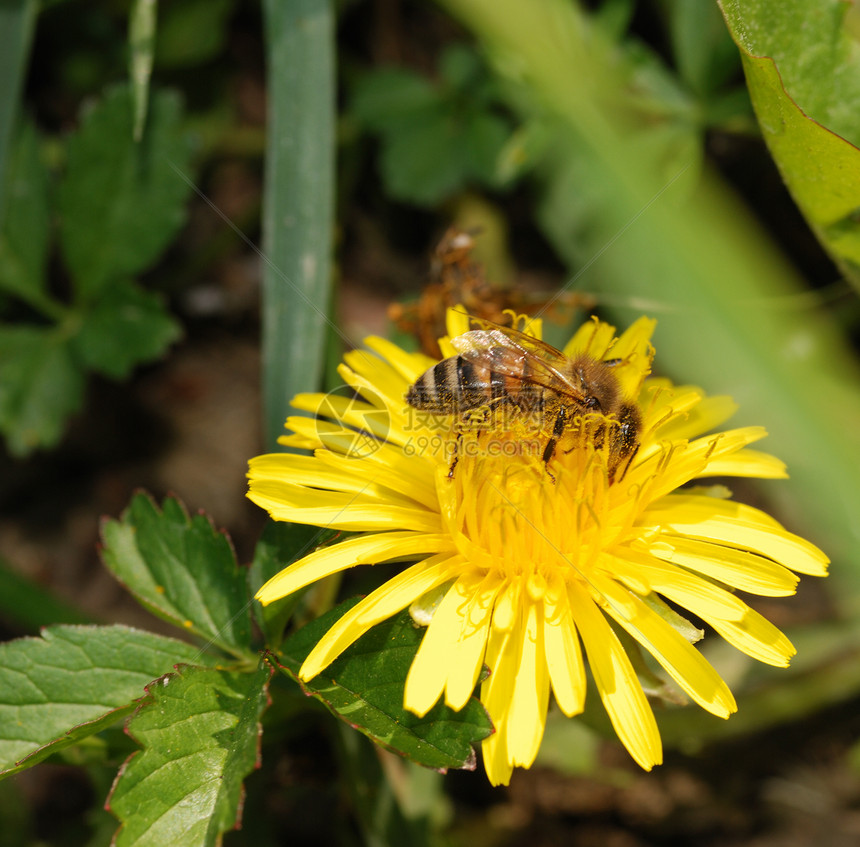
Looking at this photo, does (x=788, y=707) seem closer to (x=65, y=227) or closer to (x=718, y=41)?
(x=718, y=41)

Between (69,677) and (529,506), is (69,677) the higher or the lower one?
the lower one

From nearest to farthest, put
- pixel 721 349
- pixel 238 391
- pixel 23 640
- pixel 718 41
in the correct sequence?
1. pixel 721 349
2. pixel 23 640
3. pixel 718 41
4. pixel 238 391

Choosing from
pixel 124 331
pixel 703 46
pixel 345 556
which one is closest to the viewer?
pixel 345 556

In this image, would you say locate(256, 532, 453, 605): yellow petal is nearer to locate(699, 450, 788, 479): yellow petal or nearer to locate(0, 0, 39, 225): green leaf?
locate(699, 450, 788, 479): yellow petal

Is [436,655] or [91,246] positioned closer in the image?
[436,655]

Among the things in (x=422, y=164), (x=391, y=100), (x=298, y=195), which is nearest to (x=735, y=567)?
(x=298, y=195)

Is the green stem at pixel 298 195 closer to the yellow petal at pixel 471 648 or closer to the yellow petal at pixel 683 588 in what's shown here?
the yellow petal at pixel 471 648

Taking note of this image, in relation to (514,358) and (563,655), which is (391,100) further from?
(563,655)

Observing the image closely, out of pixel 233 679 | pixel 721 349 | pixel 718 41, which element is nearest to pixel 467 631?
pixel 233 679
